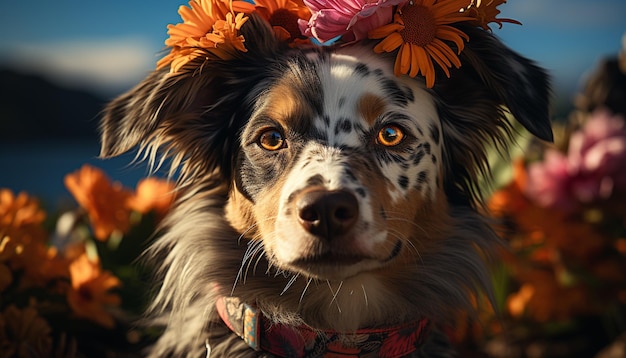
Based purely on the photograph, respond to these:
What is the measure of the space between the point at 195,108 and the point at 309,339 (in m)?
1.00

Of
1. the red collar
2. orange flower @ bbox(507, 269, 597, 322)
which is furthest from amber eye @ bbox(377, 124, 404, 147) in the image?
orange flower @ bbox(507, 269, 597, 322)

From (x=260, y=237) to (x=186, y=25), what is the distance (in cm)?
80

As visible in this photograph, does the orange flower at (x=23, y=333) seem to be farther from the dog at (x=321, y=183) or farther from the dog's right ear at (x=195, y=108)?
the dog's right ear at (x=195, y=108)

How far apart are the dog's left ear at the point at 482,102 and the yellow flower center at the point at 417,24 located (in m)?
0.21

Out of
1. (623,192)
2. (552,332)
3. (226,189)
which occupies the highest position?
(226,189)

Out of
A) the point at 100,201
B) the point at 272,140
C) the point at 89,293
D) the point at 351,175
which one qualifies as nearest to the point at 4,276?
the point at 89,293

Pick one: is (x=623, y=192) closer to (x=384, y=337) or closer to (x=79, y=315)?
(x=384, y=337)

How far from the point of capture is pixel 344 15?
214 cm

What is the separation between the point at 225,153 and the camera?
2.44 m

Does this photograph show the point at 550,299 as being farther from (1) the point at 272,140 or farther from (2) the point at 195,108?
(2) the point at 195,108

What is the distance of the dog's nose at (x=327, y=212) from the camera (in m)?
1.83

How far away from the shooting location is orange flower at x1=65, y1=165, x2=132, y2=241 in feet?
11.5

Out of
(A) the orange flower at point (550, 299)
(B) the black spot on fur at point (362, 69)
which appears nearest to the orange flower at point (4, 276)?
(B) the black spot on fur at point (362, 69)

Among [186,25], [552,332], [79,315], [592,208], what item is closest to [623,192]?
[592,208]
